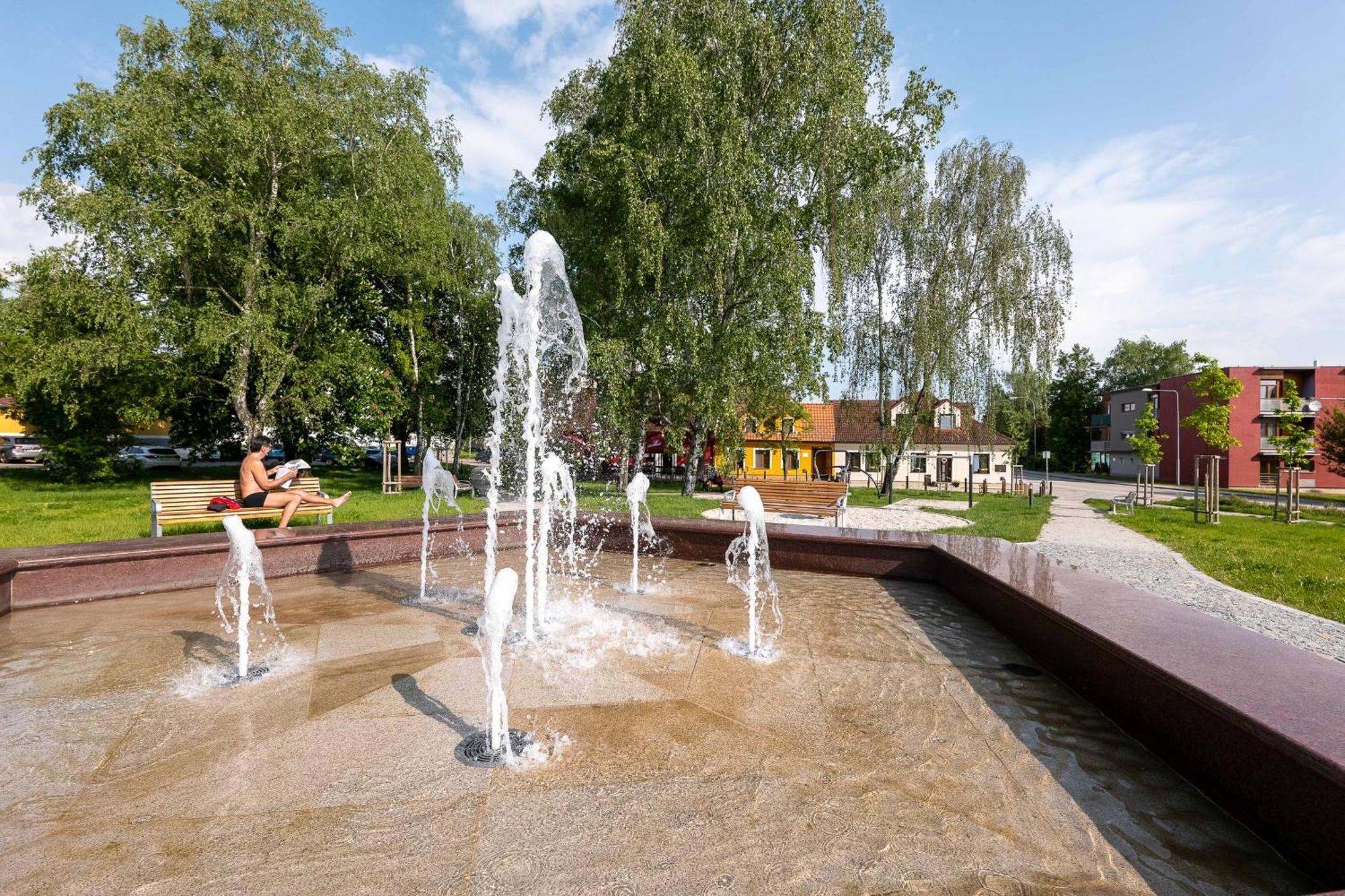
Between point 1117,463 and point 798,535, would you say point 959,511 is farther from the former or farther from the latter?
point 1117,463

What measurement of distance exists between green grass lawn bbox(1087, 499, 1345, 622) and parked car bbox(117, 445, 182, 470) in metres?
35.5

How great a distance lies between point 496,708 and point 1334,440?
45.8 m

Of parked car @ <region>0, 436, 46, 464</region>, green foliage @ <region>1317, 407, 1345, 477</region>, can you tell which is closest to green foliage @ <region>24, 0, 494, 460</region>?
parked car @ <region>0, 436, 46, 464</region>

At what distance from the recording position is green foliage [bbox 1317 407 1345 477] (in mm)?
31031

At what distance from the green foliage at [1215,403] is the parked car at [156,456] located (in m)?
39.0

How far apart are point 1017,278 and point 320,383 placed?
22.5 meters

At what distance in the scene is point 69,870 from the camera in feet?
6.82

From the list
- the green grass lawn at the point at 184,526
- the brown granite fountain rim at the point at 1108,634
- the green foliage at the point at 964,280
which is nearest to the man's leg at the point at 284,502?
the green grass lawn at the point at 184,526

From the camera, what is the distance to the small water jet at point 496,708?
281 centimetres

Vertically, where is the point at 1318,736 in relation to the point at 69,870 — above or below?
above

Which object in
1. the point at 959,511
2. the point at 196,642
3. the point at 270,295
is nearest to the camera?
the point at 196,642

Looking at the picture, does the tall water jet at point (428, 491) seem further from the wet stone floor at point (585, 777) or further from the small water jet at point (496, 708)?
the small water jet at point (496, 708)

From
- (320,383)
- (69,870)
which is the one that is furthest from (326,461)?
(69,870)

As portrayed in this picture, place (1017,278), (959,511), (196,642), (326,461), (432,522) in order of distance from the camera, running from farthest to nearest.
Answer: (326,461)
(1017,278)
(959,511)
(432,522)
(196,642)
